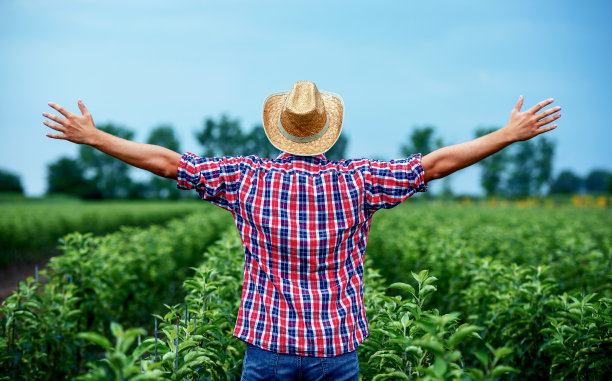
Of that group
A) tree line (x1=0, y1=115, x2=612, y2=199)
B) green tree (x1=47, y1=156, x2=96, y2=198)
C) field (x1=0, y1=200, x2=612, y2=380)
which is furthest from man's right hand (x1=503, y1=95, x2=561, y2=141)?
green tree (x1=47, y1=156, x2=96, y2=198)

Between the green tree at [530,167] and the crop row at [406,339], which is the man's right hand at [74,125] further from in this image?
the green tree at [530,167]

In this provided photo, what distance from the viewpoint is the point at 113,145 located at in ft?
7.40

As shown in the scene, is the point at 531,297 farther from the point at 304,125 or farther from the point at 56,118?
the point at 56,118

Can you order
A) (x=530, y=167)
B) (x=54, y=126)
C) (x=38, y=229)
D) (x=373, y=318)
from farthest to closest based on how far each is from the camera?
(x=530, y=167) → (x=38, y=229) → (x=373, y=318) → (x=54, y=126)

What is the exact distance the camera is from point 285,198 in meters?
2.07

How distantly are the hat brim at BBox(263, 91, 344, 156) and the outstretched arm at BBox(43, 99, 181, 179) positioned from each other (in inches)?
20.3

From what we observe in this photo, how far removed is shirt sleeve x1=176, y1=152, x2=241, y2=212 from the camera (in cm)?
218

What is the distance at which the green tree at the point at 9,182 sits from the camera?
7250 cm

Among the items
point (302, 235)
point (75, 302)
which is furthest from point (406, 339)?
point (75, 302)

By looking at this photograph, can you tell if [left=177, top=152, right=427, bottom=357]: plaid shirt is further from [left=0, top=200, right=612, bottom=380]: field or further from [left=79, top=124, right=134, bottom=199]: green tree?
[left=79, top=124, right=134, bottom=199]: green tree

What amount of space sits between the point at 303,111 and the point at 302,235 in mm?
625

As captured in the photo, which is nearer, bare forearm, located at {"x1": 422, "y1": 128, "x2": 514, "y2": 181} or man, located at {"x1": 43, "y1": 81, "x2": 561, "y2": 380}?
man, located at {"x1": 43, "y1": 81, "x2": 561, "y2": 380}

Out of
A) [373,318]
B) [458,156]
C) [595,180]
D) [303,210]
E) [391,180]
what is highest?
[595,180]

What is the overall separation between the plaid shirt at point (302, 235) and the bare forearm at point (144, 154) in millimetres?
78
